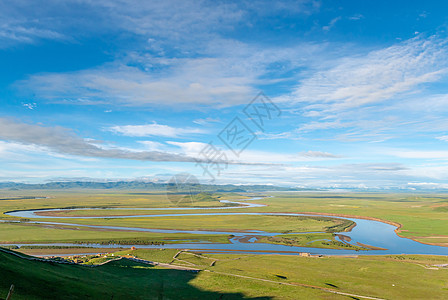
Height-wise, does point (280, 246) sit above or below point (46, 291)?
below

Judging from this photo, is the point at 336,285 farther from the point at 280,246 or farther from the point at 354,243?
the point at 354,243

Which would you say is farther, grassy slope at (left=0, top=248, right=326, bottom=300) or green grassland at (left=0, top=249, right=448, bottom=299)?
green grassland at (left=0, top=249, right=448, bottom=299)

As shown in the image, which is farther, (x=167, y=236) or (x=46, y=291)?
(x=167, y=236)

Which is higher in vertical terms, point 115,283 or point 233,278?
point 115,283

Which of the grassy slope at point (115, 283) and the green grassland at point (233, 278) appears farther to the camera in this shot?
the green grassland at point (233, 278)

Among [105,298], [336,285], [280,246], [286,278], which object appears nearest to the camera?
A: [105,298]

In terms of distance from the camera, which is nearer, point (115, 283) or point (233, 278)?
point (115, 283)

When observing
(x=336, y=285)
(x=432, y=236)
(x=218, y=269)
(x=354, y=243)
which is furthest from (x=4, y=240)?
(x=432, y=236)

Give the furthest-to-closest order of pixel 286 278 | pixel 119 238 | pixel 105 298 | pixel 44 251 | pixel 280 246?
pixel 119 238
pixel 280 246
pixel 44 251
pixel 286 278
pixel 105 298
